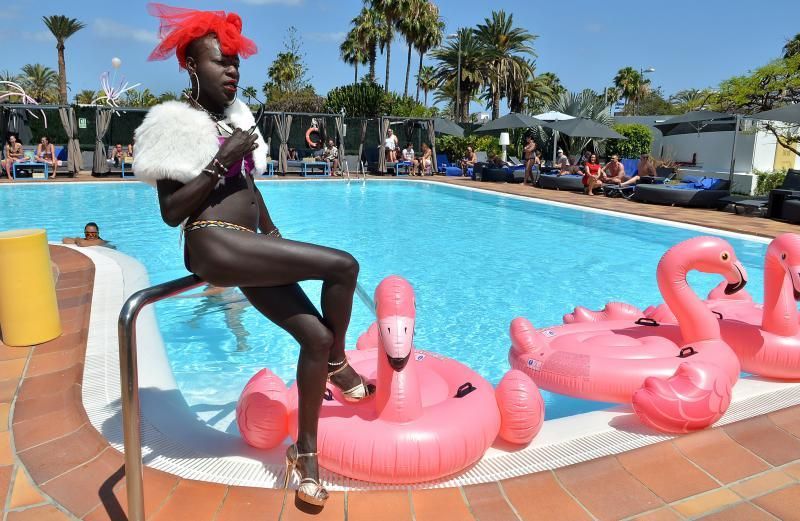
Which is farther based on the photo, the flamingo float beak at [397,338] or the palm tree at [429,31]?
the palm tree at [429,31]

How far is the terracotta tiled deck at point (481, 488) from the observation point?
6.53 feet

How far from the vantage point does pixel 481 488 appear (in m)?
2.15

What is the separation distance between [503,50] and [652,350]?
1456 inches

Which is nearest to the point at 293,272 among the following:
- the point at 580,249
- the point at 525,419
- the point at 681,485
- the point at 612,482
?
the point at 525,419

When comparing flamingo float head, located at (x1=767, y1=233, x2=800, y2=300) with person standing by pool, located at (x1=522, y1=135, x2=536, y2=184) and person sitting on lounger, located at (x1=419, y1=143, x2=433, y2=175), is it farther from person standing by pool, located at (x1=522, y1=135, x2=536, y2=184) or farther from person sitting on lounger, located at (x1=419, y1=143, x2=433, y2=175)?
person sitting on lounger, located at (x1=419, y1=143, x2=433, y2=175)

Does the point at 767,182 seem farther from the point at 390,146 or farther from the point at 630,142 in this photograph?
the point at 390,146

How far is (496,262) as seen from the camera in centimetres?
831

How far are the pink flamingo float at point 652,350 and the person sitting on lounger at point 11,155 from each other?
1793cm

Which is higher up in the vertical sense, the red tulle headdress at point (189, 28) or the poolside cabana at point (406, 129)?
the poolside cabana at point (406, 129)

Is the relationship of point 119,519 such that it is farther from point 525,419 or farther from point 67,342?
point 67,342

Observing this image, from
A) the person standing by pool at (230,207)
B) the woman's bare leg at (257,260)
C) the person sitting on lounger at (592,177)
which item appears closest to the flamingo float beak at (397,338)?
the person standing by pool at (230,207)

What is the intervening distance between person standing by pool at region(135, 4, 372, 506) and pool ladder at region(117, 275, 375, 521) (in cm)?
16

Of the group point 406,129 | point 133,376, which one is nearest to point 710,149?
point 406,129

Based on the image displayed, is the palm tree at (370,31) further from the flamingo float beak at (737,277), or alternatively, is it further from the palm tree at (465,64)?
the flamingo float beak at (737,277)
